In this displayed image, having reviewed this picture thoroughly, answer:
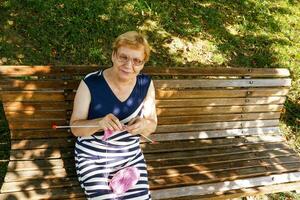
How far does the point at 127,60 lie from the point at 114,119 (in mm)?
530

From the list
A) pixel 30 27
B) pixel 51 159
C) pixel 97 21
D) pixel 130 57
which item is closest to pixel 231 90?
pixel 130 57

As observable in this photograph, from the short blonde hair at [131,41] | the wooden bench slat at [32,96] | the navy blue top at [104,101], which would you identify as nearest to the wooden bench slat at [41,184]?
the navy blue top at [104,101]

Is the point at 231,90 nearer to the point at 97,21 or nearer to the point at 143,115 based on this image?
the point at 143,115

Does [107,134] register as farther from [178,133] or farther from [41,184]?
[178,133]

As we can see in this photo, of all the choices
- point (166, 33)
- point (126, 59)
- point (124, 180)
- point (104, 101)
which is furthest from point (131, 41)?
point (166, 33)

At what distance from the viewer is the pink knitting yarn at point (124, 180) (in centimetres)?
368

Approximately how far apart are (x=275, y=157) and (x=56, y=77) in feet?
8.94

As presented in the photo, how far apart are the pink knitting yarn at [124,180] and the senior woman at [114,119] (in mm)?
35

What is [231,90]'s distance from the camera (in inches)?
197

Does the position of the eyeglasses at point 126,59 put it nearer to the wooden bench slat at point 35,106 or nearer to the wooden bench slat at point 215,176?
the wooden bench slat at point 35,106

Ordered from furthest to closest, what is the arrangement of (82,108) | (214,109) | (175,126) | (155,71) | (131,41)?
(214,109) → (175,126) → (155,71) → (82,108) → (131,41)

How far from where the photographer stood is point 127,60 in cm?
369

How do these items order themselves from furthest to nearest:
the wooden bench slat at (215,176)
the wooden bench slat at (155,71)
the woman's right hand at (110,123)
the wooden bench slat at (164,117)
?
1. the wooden bench slat at (215,176)
2. the wooden bench slat at (164,117)
3. the wooden bench slat at (155,71)
4. the woman's right hand at (110,123)

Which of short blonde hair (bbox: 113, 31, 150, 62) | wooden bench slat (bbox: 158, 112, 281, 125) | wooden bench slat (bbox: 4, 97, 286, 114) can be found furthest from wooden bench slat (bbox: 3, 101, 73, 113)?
wooden bench slat (bbox: 158, 112, 281, 125)
